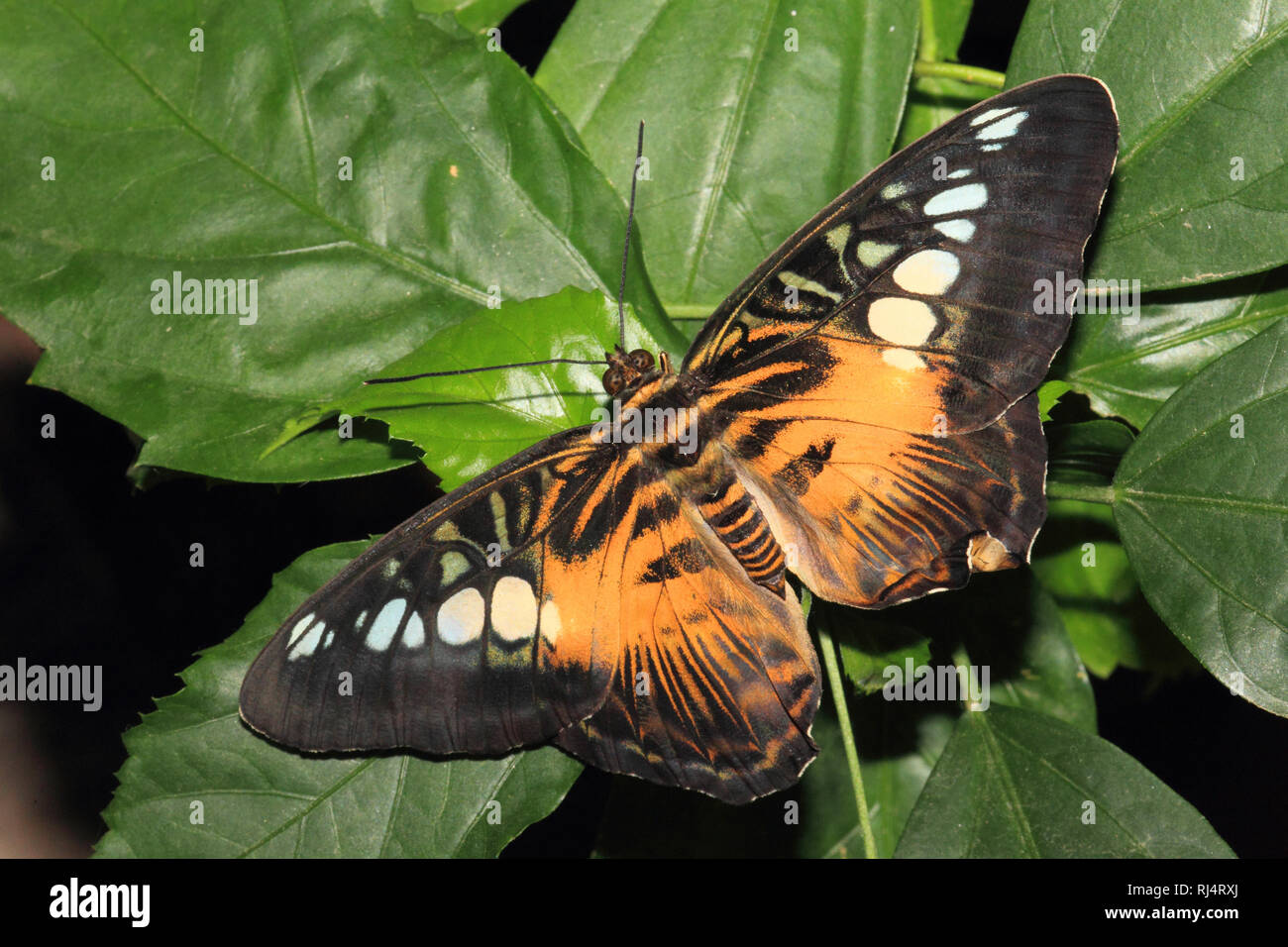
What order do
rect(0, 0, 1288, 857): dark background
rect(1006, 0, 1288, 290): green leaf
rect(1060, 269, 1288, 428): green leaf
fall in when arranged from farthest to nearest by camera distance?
1. rect(0, 0, 1288, 857): dark background
2. rect(1060, 269, 1288, 428): green leaf
3. rect(1006, 0, 1288, 290): green leaf

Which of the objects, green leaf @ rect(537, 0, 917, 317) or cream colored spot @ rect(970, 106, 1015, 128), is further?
green leaf @ rect(537, 0, 917, 317)

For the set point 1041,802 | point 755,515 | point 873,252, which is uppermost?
point 873,252

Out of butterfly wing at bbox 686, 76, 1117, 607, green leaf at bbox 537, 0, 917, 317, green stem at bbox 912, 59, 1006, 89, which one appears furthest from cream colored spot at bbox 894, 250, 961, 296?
green stem at bbox 912, 59, 1006, 89

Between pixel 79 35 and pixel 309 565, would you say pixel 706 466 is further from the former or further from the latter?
pixel 79 35

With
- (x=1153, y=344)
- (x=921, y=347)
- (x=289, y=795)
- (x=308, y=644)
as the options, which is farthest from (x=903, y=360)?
(x=289, y=795)

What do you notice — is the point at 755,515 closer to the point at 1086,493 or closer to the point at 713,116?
the point at 1086,493

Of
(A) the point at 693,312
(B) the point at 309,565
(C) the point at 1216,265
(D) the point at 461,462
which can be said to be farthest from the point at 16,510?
(C) the point at 1216,265

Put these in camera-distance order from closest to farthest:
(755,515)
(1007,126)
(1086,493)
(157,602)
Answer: (1007,126) → (755,515) → (1086,493) → (157,602)

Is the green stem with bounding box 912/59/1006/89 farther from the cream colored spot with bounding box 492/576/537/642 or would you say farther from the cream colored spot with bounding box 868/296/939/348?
the cream colored spot with bounding box 492/576/537/642
